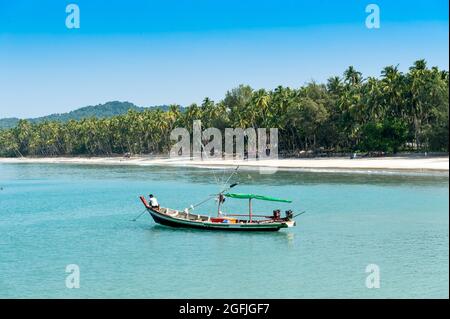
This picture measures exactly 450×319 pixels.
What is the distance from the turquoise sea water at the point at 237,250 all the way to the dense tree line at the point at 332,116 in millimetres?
18146

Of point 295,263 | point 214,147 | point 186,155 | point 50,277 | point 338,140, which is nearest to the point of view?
point 50,277

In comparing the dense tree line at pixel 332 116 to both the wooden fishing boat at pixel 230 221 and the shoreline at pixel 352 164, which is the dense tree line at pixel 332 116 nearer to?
the shoreline at pixel 352 164

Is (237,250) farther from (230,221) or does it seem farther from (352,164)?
(352,164)

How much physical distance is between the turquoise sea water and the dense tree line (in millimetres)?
18146

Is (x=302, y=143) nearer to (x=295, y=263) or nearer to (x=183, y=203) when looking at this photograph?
(x=183, y=203)

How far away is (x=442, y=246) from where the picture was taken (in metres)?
29.6

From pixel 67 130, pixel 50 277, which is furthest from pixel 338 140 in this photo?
pixel 67 130

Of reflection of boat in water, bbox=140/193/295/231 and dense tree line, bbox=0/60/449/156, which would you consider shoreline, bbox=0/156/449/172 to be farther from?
reflection of boat in water, bbox=140/193/295/231

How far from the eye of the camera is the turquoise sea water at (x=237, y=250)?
76.4 feet

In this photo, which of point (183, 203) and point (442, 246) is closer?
point (442, 246)

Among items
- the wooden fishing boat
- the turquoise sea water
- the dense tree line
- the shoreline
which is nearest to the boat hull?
the wooden fishing boat

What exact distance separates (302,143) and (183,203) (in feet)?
220

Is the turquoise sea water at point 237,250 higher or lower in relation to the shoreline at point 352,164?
lower

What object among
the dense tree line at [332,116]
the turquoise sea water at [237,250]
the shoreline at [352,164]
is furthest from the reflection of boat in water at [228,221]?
the shoreline at [352,164]
